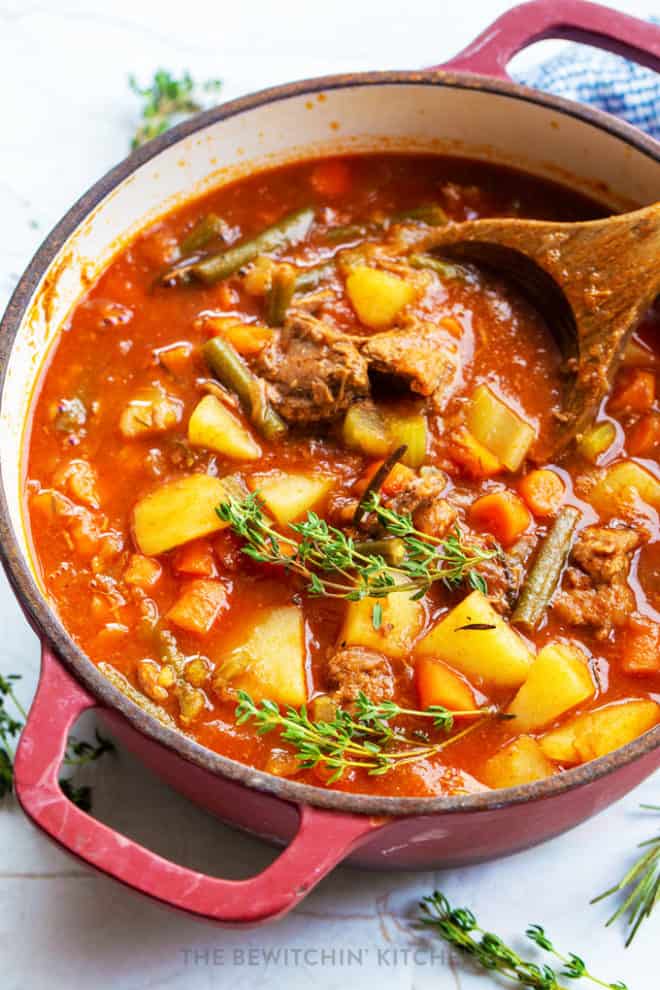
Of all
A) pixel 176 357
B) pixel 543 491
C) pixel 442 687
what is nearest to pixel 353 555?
pixel 442 687

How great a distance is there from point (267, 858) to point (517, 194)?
2306mm

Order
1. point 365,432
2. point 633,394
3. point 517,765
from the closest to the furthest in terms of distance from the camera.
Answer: point 517,765 → point 365,432 → point 633,394

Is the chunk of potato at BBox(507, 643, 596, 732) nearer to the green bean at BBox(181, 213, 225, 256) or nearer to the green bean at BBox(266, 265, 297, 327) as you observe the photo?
the green bean at BBox(266, 265, 297, 327)

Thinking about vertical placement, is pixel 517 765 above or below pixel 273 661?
below

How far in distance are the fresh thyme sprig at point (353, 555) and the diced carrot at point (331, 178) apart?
1.24 meters

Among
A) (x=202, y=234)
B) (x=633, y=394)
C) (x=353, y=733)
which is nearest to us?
(x=353, y=733)

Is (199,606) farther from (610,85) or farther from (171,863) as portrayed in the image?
(610,85)

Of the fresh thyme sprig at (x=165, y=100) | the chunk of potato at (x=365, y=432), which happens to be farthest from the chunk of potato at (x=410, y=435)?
the fresh thyme sprig at (x=165, y=100)

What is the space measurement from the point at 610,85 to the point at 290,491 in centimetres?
198

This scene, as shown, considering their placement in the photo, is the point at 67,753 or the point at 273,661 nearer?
the point at 273,661

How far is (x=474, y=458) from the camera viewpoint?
3.66m

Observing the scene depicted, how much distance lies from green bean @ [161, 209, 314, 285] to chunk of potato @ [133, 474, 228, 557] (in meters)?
0.75

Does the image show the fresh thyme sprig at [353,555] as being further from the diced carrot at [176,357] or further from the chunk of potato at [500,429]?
the diced carrot at [176,357]

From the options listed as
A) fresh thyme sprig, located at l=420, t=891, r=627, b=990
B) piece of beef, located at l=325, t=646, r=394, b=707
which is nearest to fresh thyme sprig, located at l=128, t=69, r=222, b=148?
piece of beef, located at l=325, t=646, r=394, b=707
